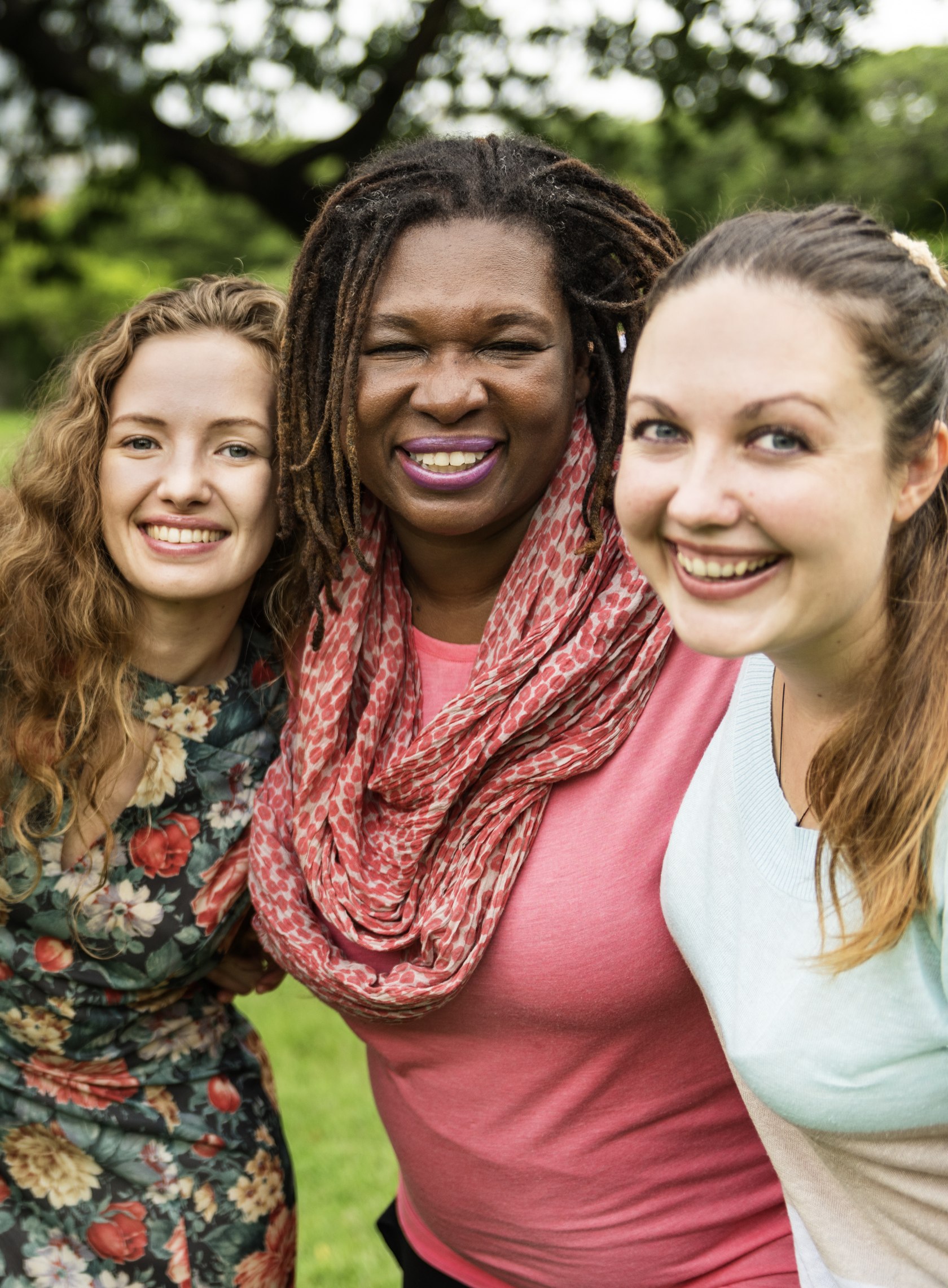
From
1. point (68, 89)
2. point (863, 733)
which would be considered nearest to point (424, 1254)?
point (863, 733)

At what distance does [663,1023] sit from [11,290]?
2042cm

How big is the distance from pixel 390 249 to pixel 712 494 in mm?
995

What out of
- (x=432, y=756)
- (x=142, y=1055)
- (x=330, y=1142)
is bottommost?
(x=330, y=1142)

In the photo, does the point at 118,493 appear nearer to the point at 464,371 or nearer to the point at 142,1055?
the point at 464,371

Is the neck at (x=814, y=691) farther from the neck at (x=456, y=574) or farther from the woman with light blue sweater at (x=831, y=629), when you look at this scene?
the neck at (x=456, y=574)

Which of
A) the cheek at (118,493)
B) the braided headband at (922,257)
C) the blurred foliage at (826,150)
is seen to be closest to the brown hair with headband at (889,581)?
the braided headband at (922,257)

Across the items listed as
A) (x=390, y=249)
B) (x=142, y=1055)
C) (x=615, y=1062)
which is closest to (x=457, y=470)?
(x=390, y=249)

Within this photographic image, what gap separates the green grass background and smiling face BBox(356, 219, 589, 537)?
1.06m

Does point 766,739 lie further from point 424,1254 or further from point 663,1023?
point 424,1254

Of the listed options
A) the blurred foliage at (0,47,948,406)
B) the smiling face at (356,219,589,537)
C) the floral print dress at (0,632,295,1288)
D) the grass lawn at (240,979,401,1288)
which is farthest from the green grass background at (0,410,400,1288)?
the blurred foliage at (0,47,948,406)

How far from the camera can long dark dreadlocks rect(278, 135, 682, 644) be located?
2416 millimetres

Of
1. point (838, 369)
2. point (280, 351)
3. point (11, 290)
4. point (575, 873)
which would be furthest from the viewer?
point (11, 290)

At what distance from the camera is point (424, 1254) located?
2705 mm

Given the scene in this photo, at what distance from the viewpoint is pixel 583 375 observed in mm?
2539
